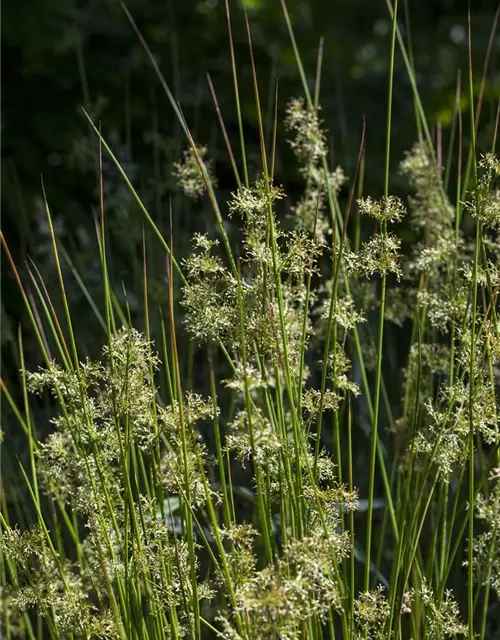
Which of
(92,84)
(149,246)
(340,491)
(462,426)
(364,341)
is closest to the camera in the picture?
(340,491)

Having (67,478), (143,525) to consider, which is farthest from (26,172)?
(143,525)

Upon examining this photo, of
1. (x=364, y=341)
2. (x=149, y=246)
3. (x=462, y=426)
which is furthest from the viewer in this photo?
(x=149, y=246)

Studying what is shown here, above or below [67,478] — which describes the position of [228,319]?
above

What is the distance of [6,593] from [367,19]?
9.71 ft

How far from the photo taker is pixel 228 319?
3.51 ft

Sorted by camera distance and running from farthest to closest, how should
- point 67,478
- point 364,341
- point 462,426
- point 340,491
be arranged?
point 364,341 → point 67,478 → point 462,426 → point 340,491

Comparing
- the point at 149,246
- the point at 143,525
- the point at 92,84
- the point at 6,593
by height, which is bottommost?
the point at 6,593

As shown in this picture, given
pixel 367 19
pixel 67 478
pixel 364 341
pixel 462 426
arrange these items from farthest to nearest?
pixel 367 19
pixel 364 341
pixel 67 478
pixel 462 426

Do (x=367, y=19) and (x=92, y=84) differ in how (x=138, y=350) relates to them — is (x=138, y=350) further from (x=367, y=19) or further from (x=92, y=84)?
(x=367, y=19)

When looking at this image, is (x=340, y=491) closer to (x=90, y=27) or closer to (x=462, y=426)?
(x=462, y=426)

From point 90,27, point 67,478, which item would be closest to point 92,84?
point 90,27

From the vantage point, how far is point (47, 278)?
2732 mm

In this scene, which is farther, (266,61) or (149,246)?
(266,61)

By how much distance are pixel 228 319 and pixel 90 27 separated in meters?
2.73
